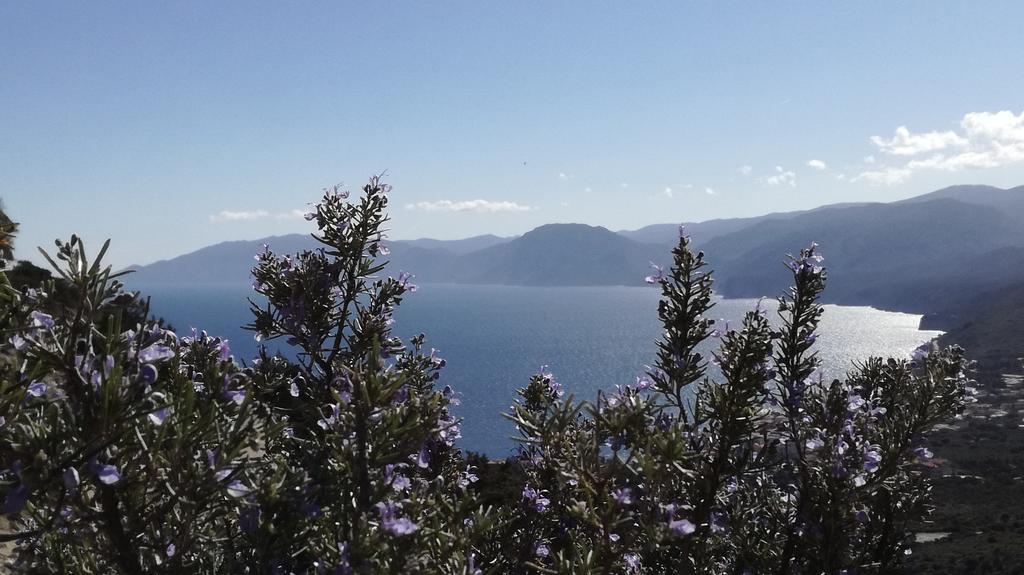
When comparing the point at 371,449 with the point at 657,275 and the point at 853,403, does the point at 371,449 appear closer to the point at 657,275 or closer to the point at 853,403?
the point at 657,275

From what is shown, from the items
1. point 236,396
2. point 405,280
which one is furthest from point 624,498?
point 405,280

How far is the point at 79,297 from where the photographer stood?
3.14m

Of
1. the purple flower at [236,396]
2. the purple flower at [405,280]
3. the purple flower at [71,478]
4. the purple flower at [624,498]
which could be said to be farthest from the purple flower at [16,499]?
the purple flower at [405,280]

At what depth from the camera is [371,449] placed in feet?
11.8

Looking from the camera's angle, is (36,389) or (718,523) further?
(718,523)

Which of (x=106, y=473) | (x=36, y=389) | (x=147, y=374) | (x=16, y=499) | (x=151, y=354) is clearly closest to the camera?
(x=16, y=499)

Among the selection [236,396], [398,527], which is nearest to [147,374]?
[236,396]

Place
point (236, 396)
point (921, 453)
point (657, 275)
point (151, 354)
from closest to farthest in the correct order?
point (151, 354) → point (236, 396) → point (921, 453) → point (657, 275)

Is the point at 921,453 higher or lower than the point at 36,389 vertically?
lower

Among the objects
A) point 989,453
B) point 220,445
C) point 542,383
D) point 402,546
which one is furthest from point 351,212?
point 989,453

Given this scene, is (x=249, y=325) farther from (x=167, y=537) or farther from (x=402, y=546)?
(x=402, y=546)

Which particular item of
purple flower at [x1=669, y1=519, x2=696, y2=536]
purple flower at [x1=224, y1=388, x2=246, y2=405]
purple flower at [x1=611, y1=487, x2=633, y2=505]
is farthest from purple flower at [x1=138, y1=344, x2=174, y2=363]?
purple flower at [x1=669, y1=519, x2=696, y2=536]

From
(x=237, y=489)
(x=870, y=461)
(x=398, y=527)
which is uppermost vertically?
(x=237, y=489)

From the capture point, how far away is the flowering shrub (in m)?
3.14
